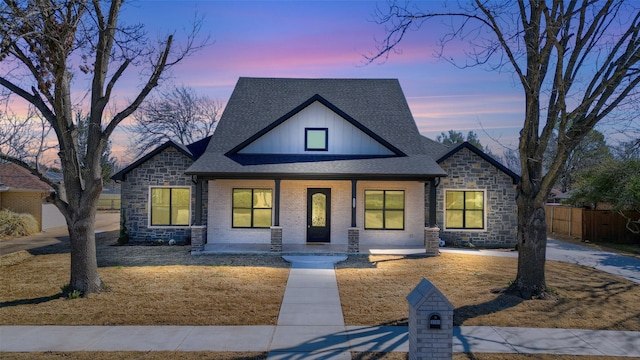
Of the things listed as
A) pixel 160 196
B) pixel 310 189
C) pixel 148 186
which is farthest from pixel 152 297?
pixel 148 186

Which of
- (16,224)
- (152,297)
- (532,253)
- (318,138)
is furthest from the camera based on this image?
(16,224)

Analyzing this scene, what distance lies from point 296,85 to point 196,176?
825cm

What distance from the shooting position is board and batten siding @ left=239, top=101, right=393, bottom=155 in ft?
55.9

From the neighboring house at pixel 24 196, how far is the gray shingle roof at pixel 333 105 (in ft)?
39.6

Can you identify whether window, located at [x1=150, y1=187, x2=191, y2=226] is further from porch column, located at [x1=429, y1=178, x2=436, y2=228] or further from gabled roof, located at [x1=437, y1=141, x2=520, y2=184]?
gabled roof, located at [x1=437, y1=141, x2=520, y2=184]

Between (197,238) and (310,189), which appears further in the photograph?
(310,189)

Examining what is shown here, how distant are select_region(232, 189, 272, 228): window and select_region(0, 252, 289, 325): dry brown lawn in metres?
4.06

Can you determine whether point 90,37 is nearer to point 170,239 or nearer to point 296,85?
point 170,239

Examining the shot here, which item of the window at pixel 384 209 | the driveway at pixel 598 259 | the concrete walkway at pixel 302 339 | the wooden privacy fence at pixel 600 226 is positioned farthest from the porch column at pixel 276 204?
the wooden privacy fence at pixel 600 226

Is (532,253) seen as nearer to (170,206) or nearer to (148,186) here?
(170,206)

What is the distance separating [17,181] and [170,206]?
1206cm

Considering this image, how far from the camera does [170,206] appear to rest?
1773cm

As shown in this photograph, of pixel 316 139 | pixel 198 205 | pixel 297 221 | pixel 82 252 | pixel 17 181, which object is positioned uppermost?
pixel 316 139

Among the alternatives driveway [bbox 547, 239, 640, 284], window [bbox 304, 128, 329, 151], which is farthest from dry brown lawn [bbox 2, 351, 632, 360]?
window [bbox 304, 128, 329, 151]
